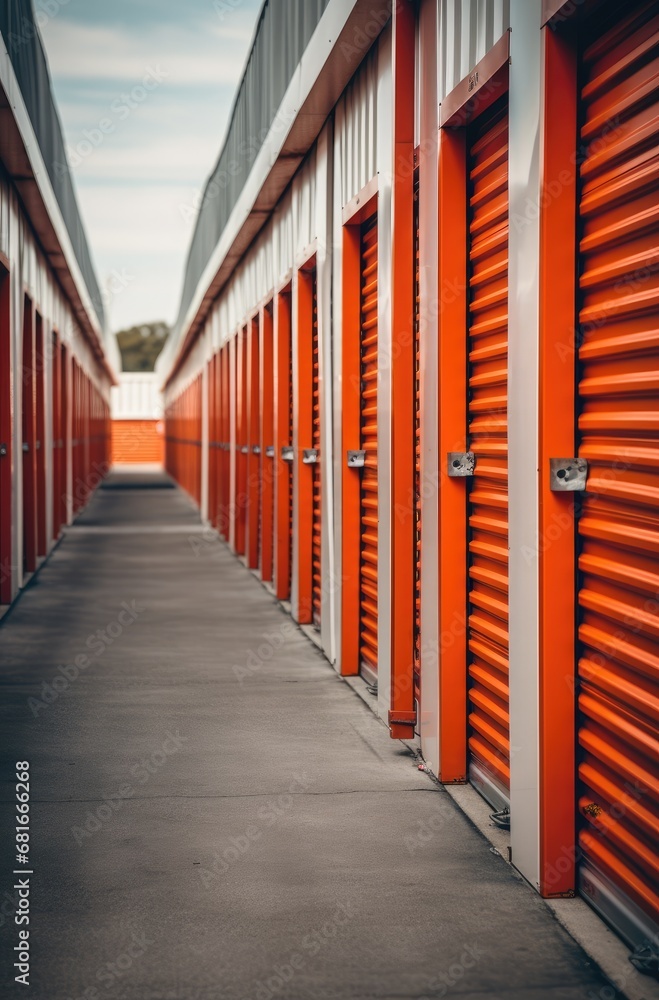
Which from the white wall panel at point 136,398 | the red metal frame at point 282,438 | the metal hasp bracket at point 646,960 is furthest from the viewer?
the white wall panel at point 136,398

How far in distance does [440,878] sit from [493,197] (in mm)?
2641

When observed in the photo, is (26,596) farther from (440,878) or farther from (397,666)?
(440,878)

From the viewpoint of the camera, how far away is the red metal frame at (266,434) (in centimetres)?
1323

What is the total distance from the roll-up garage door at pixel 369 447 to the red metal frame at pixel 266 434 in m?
5.13

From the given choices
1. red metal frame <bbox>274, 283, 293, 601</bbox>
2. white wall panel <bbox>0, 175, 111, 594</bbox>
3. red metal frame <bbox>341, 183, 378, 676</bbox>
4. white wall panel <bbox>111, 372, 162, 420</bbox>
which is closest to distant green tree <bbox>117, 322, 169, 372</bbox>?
white wall panel <bbox>111, 372, 162, 420</bbox>

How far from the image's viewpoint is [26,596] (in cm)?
1175

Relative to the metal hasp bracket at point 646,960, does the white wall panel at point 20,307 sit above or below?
above

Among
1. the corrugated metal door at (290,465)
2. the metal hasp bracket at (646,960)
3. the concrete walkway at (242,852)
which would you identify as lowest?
the concrete walkway at (242,852)

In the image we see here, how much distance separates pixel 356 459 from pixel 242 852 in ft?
12.4

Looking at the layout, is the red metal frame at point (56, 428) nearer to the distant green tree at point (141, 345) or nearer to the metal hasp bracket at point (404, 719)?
the metal hasp bracket at point (404, 719)

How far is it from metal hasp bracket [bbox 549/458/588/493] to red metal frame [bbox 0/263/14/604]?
797 centimetres

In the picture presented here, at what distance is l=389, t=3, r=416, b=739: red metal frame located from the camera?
596 cm

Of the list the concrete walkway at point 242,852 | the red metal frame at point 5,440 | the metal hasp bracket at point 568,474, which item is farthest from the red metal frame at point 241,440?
the metal hasp bracket at point 568,474

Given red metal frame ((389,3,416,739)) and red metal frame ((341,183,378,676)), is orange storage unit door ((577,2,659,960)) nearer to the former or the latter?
red metal frame ((389,3,416,739))
